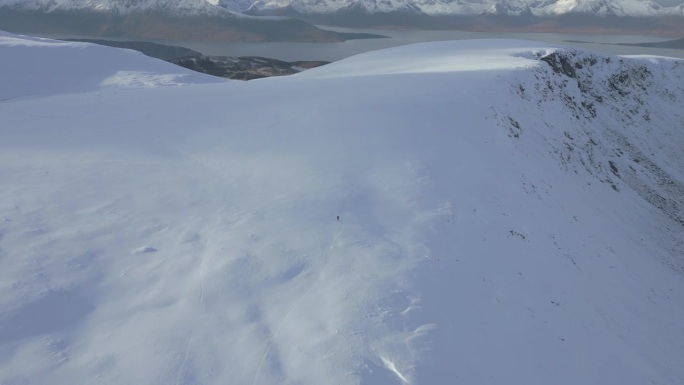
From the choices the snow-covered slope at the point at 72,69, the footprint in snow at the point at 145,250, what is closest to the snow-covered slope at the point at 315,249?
the footprint in snow at the point at 145,250

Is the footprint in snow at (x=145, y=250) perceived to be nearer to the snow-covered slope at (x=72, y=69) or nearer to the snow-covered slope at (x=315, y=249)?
the snow-covered slope at (x=315, y=249)

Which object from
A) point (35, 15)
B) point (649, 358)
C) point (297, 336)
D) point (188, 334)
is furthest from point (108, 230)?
point (35, 15)

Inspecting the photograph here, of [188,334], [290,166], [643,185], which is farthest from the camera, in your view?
[643,185]

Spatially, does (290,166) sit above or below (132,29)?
above

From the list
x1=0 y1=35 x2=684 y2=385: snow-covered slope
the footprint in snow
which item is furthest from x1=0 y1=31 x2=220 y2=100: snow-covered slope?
the footprint in snow

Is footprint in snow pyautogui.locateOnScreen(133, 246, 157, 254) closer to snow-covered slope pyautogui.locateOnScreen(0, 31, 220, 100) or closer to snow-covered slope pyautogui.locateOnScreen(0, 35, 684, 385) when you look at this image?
snow-covered slope pyautogui.locateOnScreen(0, 35, 684, 385)

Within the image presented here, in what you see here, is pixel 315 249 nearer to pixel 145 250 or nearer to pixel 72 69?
pixel 145 250

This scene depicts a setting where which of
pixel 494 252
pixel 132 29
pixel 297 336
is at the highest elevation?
pixel 297 336

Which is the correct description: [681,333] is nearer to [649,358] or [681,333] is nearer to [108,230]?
[649,358]
